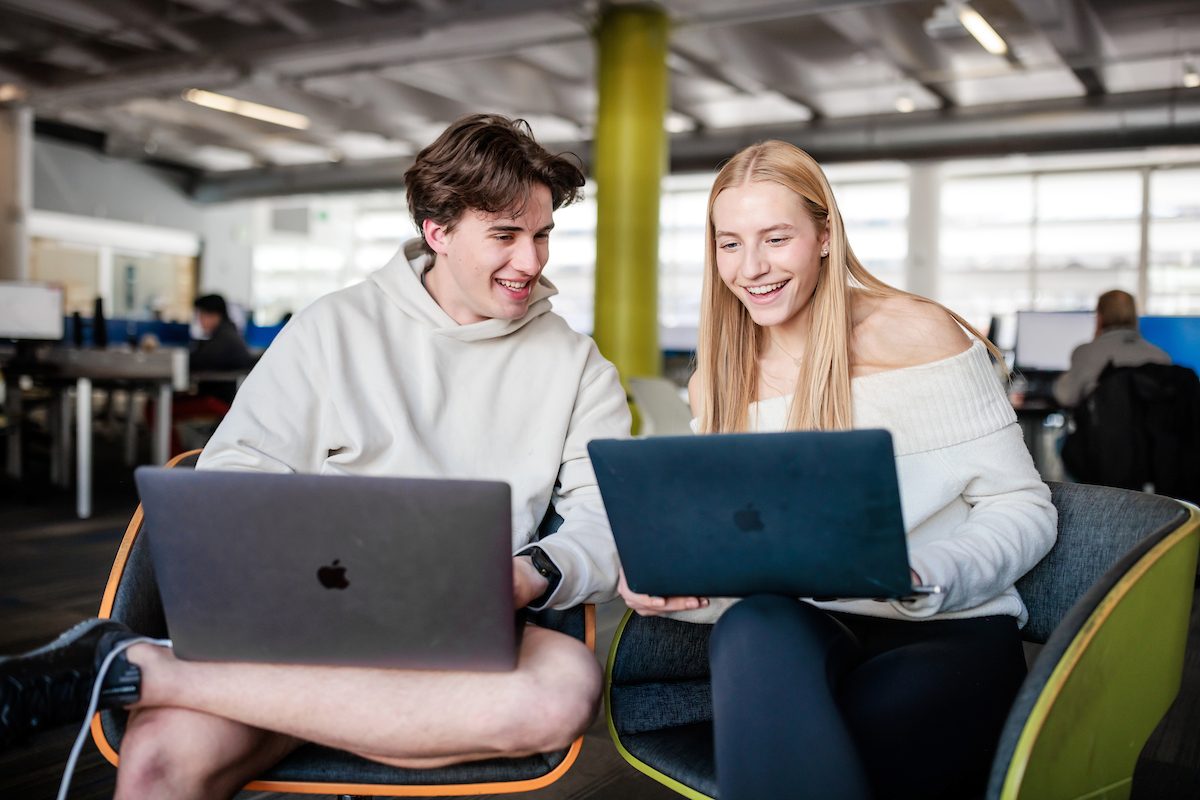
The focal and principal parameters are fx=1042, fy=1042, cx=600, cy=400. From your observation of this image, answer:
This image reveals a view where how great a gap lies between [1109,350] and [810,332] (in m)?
3.85

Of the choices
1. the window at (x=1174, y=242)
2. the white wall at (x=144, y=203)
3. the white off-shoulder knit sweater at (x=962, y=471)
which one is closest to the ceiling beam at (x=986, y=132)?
the window at (x=1174, y=242)

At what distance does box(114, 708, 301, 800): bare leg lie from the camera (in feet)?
3.77

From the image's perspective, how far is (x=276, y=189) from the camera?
14.9 m

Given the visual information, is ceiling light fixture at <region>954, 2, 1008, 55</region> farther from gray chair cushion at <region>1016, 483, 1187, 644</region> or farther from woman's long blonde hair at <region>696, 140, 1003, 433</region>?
gray chair cushion at <region>1016, 483, 1187, 644</region>

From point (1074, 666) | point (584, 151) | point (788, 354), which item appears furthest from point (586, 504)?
point (584, 151)

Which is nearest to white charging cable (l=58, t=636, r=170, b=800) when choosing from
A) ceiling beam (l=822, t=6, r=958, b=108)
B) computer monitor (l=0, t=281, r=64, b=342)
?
computer monitor (l=0, t=281, r=64, b=342)

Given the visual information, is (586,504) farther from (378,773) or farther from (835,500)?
(835,500)

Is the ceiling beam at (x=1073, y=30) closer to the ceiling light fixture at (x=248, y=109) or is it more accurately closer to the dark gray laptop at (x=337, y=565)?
the dark gray laptop at (x=337, y=565)

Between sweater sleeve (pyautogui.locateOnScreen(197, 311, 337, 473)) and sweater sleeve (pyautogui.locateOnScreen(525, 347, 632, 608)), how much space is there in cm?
37

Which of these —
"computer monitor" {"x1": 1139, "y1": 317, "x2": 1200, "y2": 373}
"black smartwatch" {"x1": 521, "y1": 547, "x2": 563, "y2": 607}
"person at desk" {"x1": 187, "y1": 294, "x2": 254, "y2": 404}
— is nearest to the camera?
"black smartwatch" {"x1": 521, "y1": 547, "x2": 563, "y2": 607}

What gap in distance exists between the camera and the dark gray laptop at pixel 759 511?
3.19 ft

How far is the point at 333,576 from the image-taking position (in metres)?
1.03

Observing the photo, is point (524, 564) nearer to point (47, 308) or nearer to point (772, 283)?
point (772, 283)

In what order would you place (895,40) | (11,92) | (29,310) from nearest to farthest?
(29,310), (895,40), (11,92)
